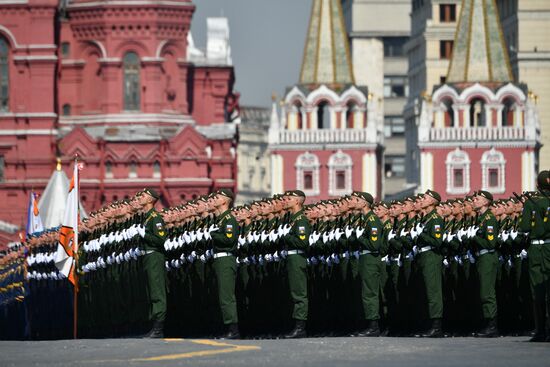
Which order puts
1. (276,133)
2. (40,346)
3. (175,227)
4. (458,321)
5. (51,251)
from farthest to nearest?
(276,133) < (51,251) < (175,227) < (458,321) < (40,346)

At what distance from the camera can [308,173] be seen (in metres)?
99.7

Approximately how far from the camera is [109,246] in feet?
103

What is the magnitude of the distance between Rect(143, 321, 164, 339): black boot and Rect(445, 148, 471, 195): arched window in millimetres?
69490

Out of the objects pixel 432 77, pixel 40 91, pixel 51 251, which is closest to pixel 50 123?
pixel 40 91

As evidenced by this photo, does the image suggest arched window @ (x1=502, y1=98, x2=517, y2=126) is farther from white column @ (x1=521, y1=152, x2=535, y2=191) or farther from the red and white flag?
the red and white flag

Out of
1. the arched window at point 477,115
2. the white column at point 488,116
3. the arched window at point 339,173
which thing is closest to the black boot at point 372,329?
the white column at point 488,116

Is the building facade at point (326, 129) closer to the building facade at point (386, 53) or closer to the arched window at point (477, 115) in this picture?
the arched window at point (477, 115)

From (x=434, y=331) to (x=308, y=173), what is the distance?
72.4m

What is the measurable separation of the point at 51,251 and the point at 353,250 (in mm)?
10255

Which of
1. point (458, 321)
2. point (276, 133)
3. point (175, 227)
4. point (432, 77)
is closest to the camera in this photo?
point (458, 321)

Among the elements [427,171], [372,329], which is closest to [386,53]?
[427,171]

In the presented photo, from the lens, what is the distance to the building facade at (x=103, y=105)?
303 feet

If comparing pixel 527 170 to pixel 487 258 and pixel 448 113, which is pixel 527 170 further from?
pixel 487 258

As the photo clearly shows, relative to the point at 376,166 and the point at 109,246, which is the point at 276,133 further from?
the point at 109,246
